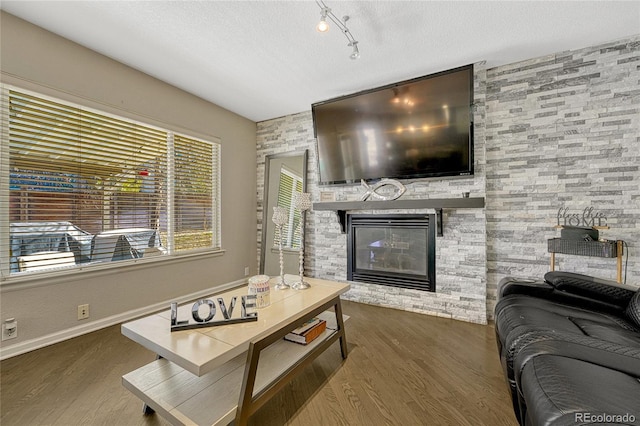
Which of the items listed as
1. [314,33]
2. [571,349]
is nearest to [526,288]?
[571,349]

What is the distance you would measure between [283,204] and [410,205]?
1.98 meters

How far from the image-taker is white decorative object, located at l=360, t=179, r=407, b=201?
2865mm

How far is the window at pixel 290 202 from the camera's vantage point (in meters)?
3.88

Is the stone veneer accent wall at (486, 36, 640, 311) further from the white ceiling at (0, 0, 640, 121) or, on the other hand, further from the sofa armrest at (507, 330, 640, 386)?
the sofa armrest at (507, 330, 640, 386)

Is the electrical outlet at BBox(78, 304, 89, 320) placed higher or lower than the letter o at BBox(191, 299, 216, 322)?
lower

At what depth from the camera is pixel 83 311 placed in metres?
2.34

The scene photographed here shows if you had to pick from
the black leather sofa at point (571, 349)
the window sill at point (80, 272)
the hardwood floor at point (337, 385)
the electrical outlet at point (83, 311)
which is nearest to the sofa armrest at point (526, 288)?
the black leather sofa at point (571, 349)

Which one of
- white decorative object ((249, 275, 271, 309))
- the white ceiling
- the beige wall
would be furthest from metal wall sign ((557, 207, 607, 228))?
the beige wall

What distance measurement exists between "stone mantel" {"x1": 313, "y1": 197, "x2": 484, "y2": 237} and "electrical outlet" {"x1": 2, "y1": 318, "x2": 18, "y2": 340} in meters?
2.75

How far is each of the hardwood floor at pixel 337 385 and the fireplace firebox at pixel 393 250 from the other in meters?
0.71

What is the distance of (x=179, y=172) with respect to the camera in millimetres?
3221

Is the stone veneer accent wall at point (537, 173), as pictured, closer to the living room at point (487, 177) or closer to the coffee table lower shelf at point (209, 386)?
the living room at point (487, 177)

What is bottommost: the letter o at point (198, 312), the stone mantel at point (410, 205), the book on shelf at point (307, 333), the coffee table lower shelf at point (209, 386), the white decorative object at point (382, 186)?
the coffee table lower shelf at point (209, 386)

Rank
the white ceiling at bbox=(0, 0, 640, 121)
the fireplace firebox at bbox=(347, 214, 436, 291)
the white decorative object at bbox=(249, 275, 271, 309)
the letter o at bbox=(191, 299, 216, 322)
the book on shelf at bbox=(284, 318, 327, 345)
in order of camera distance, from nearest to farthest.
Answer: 1. the letter o at bbox=(191, 299, 216, 322)
2. the white decorative object at bbox=(249, 275, 271, 309)
3. the book on shelf at bbox=(284, 318, 327, 345)
4. the white ceiling at bbox=(0, 0, 640, 121)
5. the fireplace firebox at bbox=(347, 214, 436, 291)
